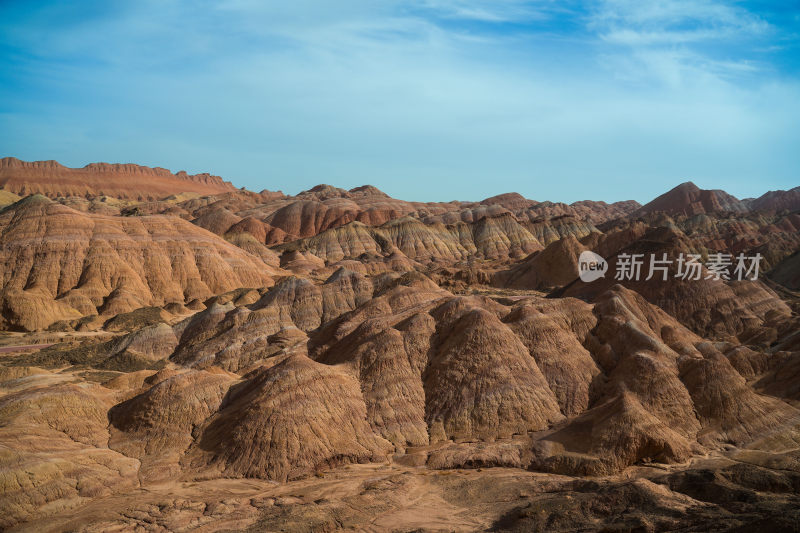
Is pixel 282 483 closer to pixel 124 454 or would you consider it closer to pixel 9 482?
pixel 124 454

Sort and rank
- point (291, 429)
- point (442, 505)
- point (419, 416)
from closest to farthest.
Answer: point (442, 505)
point (291, 429)
point (419, 416)

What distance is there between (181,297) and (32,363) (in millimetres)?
31172

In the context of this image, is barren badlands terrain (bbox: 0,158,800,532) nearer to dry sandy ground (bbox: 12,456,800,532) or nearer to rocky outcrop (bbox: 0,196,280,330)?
dry sandy ground (bbox: 12,456,800,532)

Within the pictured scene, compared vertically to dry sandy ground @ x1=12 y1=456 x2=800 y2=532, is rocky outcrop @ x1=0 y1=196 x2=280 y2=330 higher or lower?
higher

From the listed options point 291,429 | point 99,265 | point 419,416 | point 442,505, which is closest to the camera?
point 442,505

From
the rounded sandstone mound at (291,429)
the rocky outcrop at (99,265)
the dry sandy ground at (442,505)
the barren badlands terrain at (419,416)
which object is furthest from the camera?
the rocky outcrop at (99,265)

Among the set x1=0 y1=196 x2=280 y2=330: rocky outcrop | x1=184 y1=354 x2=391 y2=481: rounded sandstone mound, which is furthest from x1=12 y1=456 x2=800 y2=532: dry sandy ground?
x1=0 y1=196 x2=280 y2=330: rocky outcrop

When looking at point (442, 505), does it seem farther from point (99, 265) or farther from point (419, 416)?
point (99, 265)

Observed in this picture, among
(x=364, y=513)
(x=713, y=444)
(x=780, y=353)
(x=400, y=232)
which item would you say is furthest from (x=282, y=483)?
(x=400, y=232)

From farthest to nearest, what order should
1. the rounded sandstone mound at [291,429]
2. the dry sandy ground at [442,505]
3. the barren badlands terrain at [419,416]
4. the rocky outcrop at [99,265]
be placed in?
the rocky outcrop at [99,265], the rounded sandstone mound at [291,429], the barren badlands terrain at [419,416], the dry sandy ground at [442,505]

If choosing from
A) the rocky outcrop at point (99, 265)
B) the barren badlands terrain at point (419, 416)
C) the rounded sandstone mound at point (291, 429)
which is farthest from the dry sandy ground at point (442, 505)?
the rocky outcrop at point (99, 265)

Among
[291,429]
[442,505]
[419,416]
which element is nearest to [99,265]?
[291,429]

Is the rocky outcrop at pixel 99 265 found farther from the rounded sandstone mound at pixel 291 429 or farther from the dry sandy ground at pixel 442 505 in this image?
the dry sandy ground at pixel 442 505

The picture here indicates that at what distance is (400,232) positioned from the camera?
137750 mm
